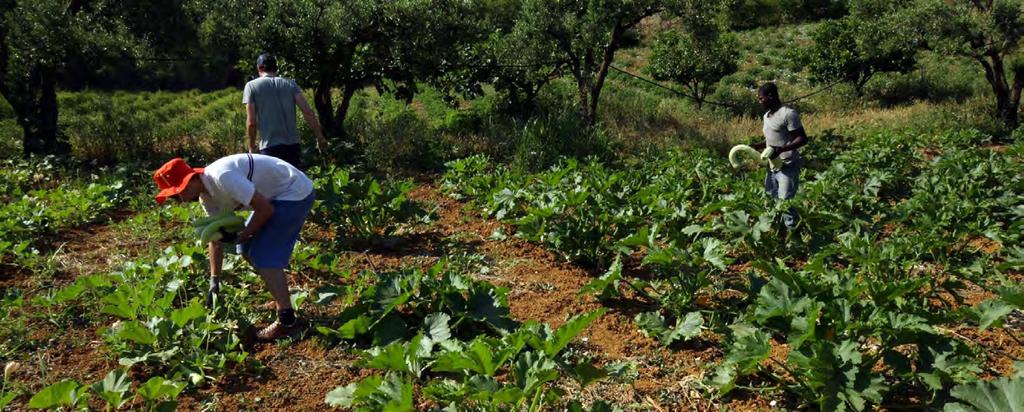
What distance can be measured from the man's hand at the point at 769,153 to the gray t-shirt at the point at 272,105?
4.06 meters

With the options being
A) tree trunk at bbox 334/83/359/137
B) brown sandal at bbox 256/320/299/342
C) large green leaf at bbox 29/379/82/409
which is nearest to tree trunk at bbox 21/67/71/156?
tree trunk at bbox 334/83/359/137

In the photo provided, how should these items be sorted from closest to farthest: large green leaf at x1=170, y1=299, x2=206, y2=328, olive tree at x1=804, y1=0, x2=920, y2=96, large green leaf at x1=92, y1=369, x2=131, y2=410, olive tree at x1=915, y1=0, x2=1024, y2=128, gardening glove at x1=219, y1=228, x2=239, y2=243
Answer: large green leaf at x1=92, y1=369, x2=131, y2=410 → large green leaf at x1=170, y1=299, x2=206, y2=328 → gardening glove at x1=219, y1=228, x2=239, y2=243 → olive tree at x1=915, y1=0, x2=1024, y2=128 → olive tree at x1=804, y1=0, x2=920, y2=96

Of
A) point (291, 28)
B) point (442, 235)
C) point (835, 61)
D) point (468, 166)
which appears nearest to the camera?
point (442, 235)

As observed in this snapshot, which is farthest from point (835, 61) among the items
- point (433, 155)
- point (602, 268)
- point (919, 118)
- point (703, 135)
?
point (602, 268)

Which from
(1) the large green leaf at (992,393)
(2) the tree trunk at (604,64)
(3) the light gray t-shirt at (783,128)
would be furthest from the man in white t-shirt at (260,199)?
(2) the tree trunk at (604,64)

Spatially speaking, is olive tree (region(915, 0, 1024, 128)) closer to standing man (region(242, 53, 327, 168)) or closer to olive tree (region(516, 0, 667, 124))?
olive tree (region(516, 0, 667, 124))

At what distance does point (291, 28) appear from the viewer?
9.43 meters

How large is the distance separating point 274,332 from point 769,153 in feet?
13.5

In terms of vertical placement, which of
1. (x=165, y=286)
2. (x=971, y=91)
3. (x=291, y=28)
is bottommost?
(x=971, y=91)

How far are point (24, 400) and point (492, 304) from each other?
91.8 inches

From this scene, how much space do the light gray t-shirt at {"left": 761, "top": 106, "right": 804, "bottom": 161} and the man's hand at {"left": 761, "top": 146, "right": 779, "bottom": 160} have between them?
0.04m

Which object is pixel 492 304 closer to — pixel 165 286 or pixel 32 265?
pixel 165 286

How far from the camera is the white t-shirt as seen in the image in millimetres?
3396

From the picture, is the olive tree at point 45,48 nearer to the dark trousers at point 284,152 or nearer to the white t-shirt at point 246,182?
the dark trousers at point 284,152
